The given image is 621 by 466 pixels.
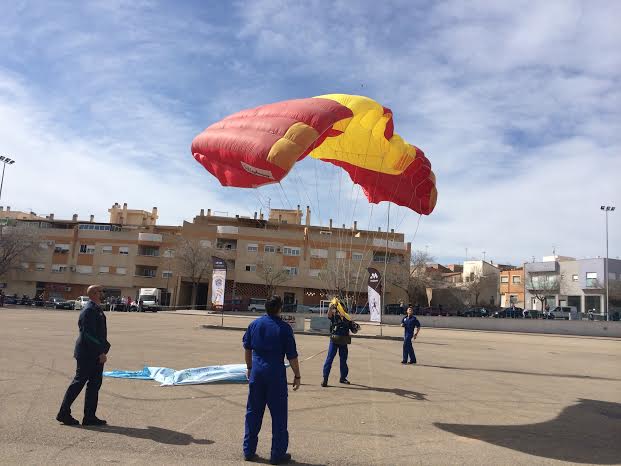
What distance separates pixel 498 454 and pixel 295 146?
5249 millimetres

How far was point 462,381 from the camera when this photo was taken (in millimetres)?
10820

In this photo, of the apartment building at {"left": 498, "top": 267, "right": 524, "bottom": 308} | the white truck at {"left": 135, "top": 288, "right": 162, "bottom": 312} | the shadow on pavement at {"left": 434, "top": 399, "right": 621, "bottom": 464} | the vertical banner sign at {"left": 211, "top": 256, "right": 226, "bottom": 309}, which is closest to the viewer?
the shadow on pavement at {"left": 434, "top": 399, "right": 621, "bottom": 464}

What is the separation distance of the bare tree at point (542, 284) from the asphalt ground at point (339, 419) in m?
60.9

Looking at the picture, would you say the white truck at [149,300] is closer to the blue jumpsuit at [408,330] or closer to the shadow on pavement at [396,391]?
the blue jumpsuit at [408,330]

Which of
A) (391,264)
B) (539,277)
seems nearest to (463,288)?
(539,277)

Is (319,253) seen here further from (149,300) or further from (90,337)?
(90,337)

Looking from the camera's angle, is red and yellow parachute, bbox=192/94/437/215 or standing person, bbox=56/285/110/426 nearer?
standing person, bbox=56/285/110/426

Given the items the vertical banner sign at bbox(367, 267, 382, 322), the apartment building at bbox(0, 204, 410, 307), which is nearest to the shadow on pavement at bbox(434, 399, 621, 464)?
the vertical banner sign at bbox(367, 267, 382, 322)

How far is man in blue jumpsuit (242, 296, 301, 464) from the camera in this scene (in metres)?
5.01

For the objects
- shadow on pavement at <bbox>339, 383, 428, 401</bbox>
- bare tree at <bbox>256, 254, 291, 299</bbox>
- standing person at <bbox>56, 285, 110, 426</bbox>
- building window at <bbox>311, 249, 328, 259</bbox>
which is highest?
building window at <bbox>311, 249, 328, 259</bbox>

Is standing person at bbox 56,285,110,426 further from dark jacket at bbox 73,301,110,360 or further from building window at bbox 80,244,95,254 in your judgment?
building window at bbox 80,244,95,254

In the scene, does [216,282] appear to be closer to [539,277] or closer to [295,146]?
[295,146]

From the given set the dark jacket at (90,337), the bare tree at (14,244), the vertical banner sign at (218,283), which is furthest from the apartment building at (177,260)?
the dark jacket at (90,337)

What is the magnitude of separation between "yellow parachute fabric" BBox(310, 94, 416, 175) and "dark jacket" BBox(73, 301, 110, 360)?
649 cm
